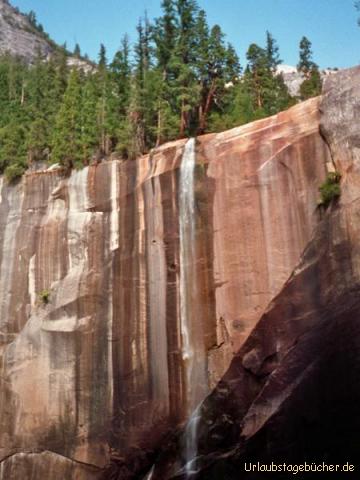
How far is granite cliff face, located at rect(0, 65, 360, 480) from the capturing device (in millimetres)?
15875

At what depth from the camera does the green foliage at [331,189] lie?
53.2 ft

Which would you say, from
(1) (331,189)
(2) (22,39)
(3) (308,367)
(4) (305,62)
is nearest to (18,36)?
(2) (22,39)

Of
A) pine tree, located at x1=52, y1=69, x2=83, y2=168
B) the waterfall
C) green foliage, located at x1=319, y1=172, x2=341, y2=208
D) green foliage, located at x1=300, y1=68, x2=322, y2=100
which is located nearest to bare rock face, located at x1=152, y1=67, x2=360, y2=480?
green foliage, located at x1=319, y1=172, x2=341, y2=208

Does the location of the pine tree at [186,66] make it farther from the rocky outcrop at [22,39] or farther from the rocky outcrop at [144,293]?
the rocky outcrop at [22,39]

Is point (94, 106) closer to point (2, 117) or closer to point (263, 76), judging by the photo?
point (2, 117)

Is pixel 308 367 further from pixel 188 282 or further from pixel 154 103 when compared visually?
pixel 154 103

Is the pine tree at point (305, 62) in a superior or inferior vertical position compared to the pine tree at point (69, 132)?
superior

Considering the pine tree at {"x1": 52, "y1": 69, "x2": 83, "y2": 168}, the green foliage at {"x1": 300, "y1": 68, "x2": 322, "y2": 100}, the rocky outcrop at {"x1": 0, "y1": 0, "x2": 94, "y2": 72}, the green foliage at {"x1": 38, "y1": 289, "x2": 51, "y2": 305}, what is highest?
the rocky outcrop at {"x1": 0, "y1": 0, "x2": 94, "y2": 72}

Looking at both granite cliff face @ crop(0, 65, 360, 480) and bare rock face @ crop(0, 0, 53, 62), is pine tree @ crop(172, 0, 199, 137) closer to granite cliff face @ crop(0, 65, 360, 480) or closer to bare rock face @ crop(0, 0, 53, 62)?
granite cliff face @ crop(0, 65, 360, 480)

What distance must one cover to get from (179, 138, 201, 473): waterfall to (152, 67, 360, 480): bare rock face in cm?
53

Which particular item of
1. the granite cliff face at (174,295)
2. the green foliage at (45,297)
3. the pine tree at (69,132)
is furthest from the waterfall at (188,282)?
the green foliage at (45,297)

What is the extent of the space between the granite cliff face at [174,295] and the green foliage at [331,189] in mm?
456

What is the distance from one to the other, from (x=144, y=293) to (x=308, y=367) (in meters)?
7.83

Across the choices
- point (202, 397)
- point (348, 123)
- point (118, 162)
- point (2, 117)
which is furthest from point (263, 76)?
point (202, 397)
